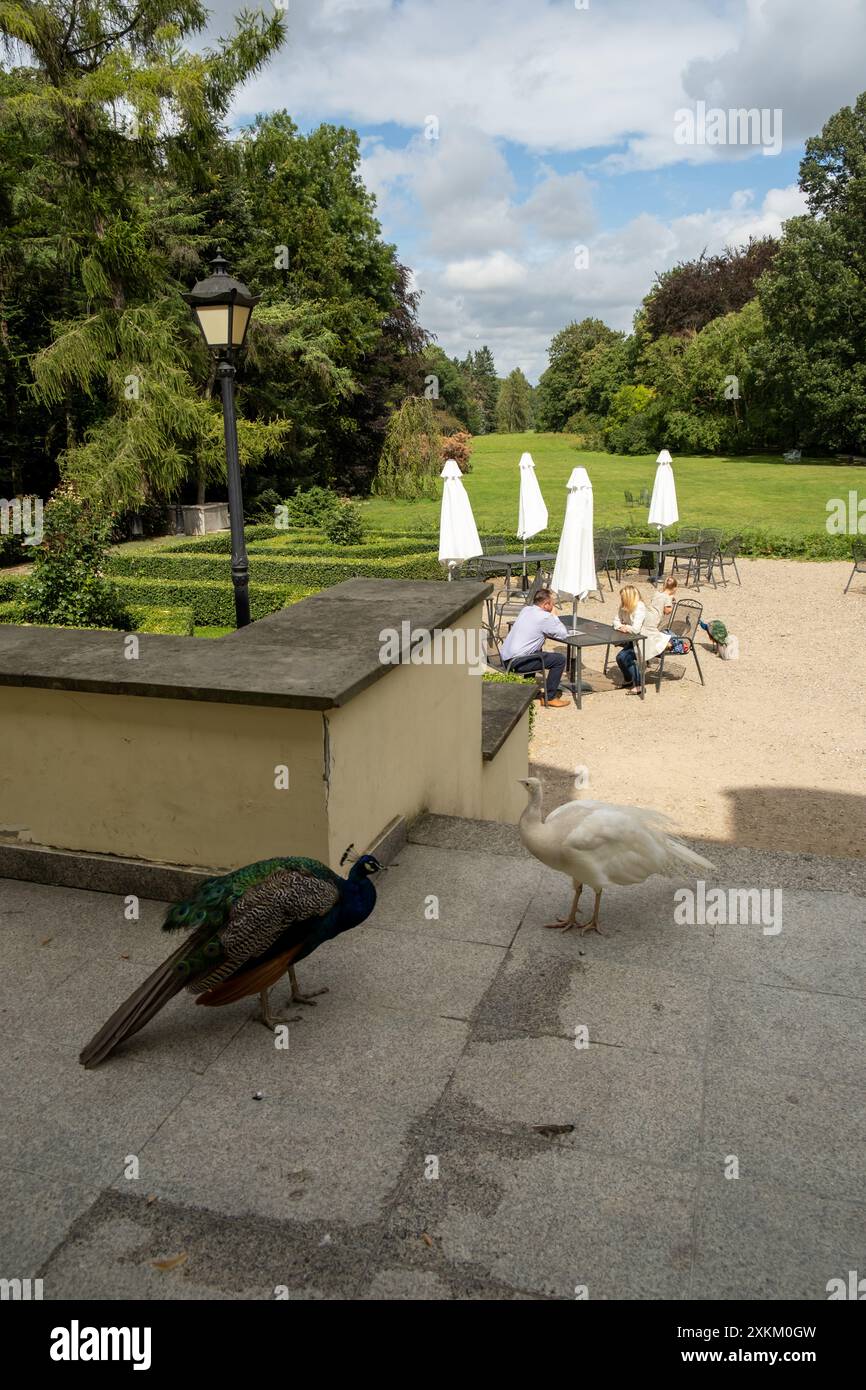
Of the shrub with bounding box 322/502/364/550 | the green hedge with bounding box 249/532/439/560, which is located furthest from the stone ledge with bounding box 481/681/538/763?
the shrub with bounding box 322/502/364/550

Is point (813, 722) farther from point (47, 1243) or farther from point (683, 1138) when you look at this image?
point (47, 1243)

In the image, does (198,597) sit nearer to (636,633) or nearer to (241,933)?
(636,633)

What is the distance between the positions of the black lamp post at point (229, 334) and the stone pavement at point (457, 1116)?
4.22 meters

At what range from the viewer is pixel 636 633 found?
42.5ft

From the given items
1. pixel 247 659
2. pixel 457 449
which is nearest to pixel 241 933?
pixel 247 659

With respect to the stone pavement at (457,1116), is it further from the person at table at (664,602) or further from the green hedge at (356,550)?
the green hedge at (356,550)

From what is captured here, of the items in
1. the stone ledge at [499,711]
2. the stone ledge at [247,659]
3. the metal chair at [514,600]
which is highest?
the stone ledge at [247,659]

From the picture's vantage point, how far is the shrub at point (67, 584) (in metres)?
12.7

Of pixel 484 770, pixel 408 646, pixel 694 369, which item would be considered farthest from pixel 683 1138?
pixel 694 369

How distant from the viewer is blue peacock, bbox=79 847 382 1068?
319cm

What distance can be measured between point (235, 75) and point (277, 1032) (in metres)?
30.8

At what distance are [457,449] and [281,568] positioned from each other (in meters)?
28.3

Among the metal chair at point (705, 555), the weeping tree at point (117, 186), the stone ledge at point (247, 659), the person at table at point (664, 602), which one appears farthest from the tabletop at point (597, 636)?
the weeping tree at point (117, 186)

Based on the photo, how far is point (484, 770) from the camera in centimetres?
701
